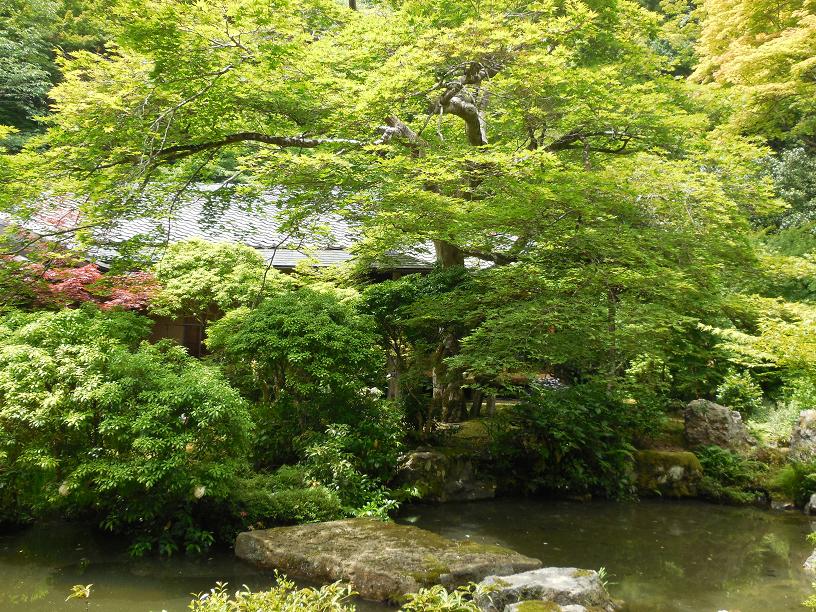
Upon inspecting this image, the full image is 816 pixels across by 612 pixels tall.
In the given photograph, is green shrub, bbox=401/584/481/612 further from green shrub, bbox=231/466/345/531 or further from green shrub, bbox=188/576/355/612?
green shrub, bbox=231/466/345/531

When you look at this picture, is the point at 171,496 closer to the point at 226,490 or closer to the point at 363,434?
the point at 226,490

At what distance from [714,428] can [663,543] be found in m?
4.00

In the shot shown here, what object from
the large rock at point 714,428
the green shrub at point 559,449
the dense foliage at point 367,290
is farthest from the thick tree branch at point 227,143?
the large rock at point 714,428

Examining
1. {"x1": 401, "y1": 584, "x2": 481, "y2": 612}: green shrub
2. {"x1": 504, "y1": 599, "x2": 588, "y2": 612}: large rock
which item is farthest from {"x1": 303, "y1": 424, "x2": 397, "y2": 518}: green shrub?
{"x1": 401, "y1": 584, "x2": 481, "y2": 612}: green shrub

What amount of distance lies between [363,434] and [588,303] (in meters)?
3.49

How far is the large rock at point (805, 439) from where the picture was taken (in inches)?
384

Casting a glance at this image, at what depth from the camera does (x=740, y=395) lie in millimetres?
12617

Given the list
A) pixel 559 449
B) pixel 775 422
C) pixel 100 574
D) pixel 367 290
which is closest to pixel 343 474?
pixel 100 574

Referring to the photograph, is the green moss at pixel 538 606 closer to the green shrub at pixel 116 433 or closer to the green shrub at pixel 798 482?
the green shrub at pixel 116 433

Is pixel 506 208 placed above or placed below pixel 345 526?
above

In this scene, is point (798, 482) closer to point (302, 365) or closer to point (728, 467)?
point (728, 467)

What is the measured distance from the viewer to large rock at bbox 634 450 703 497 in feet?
33.5

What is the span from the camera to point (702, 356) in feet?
39.0

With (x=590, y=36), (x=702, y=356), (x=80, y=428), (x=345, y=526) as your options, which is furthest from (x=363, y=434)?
(x=590, y=36)
